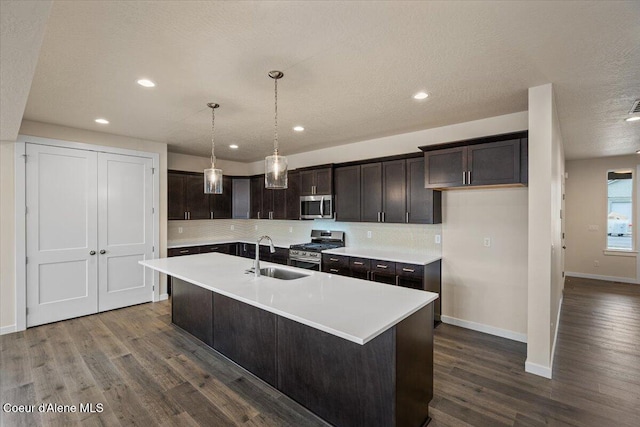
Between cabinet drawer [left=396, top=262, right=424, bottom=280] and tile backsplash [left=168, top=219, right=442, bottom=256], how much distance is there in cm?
62

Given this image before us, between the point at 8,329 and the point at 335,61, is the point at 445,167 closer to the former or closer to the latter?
the point at 335,61

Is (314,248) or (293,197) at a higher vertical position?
(293,197)

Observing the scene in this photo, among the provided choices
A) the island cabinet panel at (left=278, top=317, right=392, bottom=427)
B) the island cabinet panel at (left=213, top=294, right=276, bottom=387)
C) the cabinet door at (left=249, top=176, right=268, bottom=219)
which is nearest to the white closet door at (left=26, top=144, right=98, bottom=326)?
the island cabinet panel at (left=213, top=294, right=276, bottom=387)

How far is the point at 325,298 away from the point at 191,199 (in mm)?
4544

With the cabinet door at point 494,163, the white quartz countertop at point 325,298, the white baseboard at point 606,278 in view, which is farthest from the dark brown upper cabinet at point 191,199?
the white baseboard at point 606,278

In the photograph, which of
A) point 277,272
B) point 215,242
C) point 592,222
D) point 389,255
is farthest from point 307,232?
point 592,222

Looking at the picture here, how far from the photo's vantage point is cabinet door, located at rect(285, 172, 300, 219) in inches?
218

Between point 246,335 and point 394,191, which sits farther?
point 394,191

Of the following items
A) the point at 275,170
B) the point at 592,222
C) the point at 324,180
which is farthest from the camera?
the point at 592,222

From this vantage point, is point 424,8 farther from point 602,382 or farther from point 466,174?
point 602,382

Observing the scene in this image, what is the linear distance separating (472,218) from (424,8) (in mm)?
2837

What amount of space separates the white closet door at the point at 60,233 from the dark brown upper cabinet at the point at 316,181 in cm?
315

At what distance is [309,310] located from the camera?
1868mm

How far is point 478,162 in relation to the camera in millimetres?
3371
